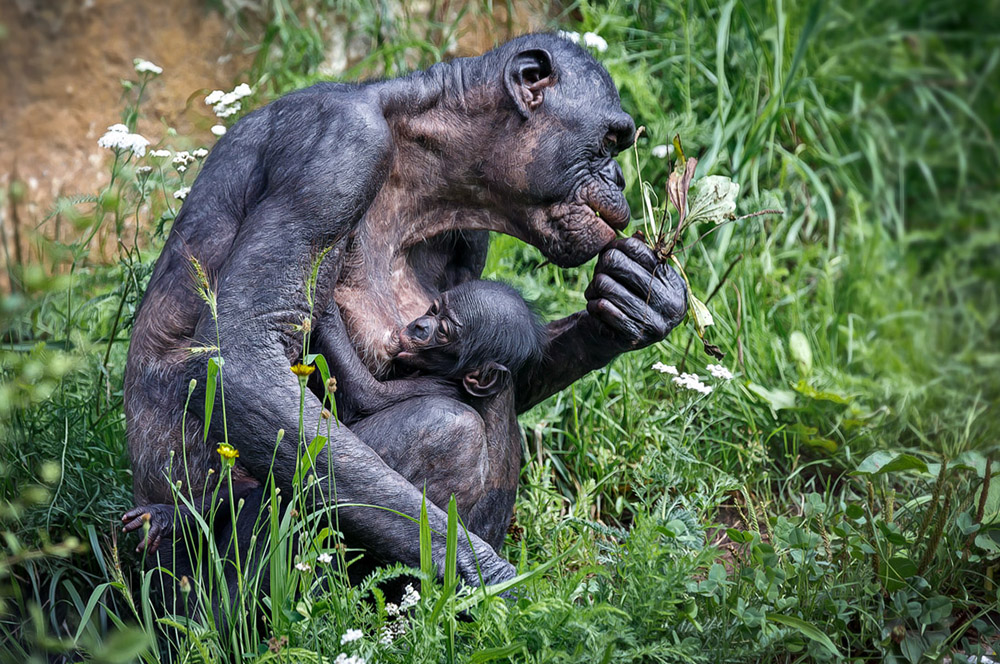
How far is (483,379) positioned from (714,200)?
0.88 metres

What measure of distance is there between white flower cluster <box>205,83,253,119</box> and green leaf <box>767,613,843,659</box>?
246 centimetres

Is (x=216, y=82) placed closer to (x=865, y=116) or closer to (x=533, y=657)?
(x=865, y=116)

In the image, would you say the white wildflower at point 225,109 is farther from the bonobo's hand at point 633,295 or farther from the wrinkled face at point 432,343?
the bonobo's hand at point 633,295

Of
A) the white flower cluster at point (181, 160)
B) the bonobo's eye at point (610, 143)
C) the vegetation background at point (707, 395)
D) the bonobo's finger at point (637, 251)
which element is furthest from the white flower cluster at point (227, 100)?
the bonobo's finger at point (637, 251)

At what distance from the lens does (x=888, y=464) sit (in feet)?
10.1

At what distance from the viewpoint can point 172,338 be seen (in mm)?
2922

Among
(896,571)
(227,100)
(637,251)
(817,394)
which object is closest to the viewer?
(896,571)

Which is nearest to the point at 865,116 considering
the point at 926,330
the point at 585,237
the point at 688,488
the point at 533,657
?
the point at 926,330

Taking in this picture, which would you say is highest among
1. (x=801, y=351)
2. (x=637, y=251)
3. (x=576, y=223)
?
(x=576, y=223)

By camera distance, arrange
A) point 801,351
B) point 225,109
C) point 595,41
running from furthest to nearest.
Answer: point 595,41 < point 801,351 < point 225,109

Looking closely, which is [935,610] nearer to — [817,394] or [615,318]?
[615,318]

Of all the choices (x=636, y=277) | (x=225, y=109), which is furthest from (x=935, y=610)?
(x=225, y=109)

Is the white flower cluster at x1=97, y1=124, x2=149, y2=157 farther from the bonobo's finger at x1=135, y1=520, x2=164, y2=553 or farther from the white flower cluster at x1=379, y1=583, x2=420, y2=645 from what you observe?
the white flower cluster at x1=379, y1=583, x2=420, y2=645

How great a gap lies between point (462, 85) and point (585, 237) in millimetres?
550
